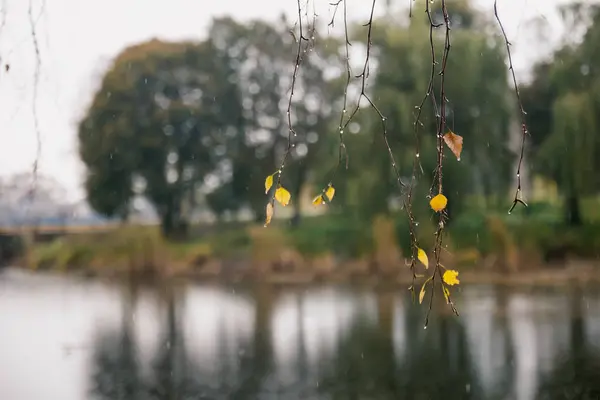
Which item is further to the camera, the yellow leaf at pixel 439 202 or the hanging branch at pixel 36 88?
the hanging branch at pixel 36 88

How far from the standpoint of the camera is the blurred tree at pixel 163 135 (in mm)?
6320

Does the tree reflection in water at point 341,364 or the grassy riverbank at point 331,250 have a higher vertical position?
the grassy riverbank at point 331,250

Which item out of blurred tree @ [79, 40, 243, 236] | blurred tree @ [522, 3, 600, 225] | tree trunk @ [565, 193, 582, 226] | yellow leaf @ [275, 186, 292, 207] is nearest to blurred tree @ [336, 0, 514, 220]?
blurred tree @ [522, 3, 600, 225]

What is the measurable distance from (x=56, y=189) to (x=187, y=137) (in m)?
1.71

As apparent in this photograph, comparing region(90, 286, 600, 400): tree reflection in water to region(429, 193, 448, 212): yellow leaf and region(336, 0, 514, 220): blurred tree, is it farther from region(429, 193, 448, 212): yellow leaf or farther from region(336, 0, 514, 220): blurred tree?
region(429, 193, 448, 212): yellow leaf

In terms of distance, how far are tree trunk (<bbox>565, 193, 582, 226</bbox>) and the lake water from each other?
562 mm

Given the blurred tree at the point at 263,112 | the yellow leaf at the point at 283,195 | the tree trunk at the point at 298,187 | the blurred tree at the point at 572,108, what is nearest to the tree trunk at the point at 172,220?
the blurred tree at the point at 263,112

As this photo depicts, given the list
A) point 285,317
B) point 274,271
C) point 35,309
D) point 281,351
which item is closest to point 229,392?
point 281,351

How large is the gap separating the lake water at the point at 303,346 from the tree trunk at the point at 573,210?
1.85 ft

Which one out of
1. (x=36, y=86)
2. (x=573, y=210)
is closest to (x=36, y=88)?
(x=36, y=86)

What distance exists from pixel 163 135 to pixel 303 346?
3434mm

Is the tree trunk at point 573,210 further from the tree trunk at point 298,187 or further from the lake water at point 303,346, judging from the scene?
the tree trunk at point 298,187

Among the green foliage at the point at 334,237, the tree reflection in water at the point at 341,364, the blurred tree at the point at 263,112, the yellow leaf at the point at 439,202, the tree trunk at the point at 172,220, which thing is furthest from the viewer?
the tree trunk at the point at 172,220

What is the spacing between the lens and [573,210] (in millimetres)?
5070
